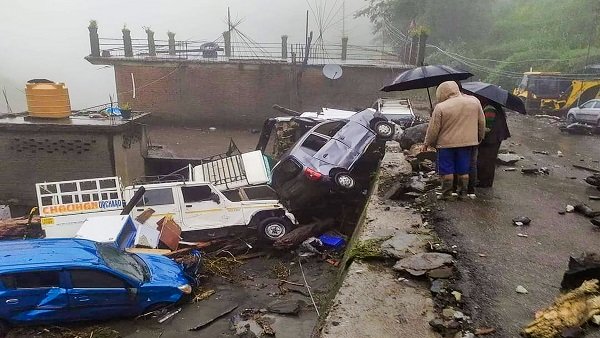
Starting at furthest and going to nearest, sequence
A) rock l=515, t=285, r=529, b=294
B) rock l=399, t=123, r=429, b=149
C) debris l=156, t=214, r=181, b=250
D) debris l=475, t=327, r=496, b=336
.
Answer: debris l=156, t=214, r=181, b=250 < rock l=399, t=123, r=429, b=149 < rock l=515, t=285, r=529, b=294 < debris l=475, t=327, r=496, b=336

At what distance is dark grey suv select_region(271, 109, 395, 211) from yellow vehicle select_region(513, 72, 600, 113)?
1309 cm

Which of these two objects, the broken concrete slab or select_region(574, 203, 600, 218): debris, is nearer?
the broken concrete slab

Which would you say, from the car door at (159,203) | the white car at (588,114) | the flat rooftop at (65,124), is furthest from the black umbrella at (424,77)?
the white car at (588,114)

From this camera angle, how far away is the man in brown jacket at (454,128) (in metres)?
5.36

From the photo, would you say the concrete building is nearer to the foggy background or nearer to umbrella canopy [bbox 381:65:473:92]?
umbrella canopy [bbox 381:65:473:92]

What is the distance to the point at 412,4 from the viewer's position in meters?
28.9

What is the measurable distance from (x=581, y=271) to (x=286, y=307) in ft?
15.3

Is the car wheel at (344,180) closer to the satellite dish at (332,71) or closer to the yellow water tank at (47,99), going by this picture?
the yellow water tank at (47,99)

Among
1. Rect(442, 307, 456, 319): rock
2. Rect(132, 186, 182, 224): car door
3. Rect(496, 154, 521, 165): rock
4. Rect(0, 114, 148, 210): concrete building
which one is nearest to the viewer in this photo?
Rect(442, 307, 456, 319): rock

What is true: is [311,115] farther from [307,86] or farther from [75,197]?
[307,86]

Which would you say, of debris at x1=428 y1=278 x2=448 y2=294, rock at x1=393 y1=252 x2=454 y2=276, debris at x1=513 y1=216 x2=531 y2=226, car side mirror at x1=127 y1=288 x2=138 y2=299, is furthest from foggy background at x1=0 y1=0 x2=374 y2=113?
debris at x1=428 y1=278 x2=448 y2=294

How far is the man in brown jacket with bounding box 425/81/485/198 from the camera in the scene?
536 cm

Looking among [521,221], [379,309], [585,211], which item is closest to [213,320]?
[379,309]

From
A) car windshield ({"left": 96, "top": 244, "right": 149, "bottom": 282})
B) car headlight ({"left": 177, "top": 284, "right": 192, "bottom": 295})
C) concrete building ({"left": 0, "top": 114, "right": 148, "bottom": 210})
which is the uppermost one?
concrete building ({"left": 0, "top": 114, "right": 148, "bottom": 210})
